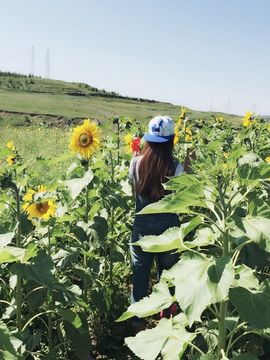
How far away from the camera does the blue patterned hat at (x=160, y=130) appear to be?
117 inches

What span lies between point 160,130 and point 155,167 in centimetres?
23

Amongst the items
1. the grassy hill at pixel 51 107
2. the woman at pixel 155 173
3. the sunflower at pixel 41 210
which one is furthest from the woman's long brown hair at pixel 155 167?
the grassy hill at pixel 51 107

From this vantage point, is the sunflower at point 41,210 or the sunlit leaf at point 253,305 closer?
the sunlit leaf at point 253,305

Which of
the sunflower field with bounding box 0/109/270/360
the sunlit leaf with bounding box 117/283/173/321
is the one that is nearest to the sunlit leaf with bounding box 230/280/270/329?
the sunflower field with bounding box 0/109/270/360

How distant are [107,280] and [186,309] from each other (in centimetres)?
240

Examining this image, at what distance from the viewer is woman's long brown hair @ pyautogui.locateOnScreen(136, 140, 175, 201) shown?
3016 millimetres

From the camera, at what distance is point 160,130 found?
2.99 metres

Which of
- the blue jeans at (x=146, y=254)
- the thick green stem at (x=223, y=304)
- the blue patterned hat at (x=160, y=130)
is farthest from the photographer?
the blue jeans at (x=146, y=254)

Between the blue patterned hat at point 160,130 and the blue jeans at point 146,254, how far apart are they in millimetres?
503

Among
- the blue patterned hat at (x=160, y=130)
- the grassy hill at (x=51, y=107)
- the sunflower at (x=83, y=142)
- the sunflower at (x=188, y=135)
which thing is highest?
the blue patterned hat at (x=160, y=130)

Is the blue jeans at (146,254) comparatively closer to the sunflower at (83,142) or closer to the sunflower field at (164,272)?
the sunflower field at (164,272)

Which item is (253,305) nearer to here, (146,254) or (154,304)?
(154,304)

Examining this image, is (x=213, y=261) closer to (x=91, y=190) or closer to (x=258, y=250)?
(x=258, y=250)

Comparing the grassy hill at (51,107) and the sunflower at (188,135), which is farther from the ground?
the sunflower at (188,135)
